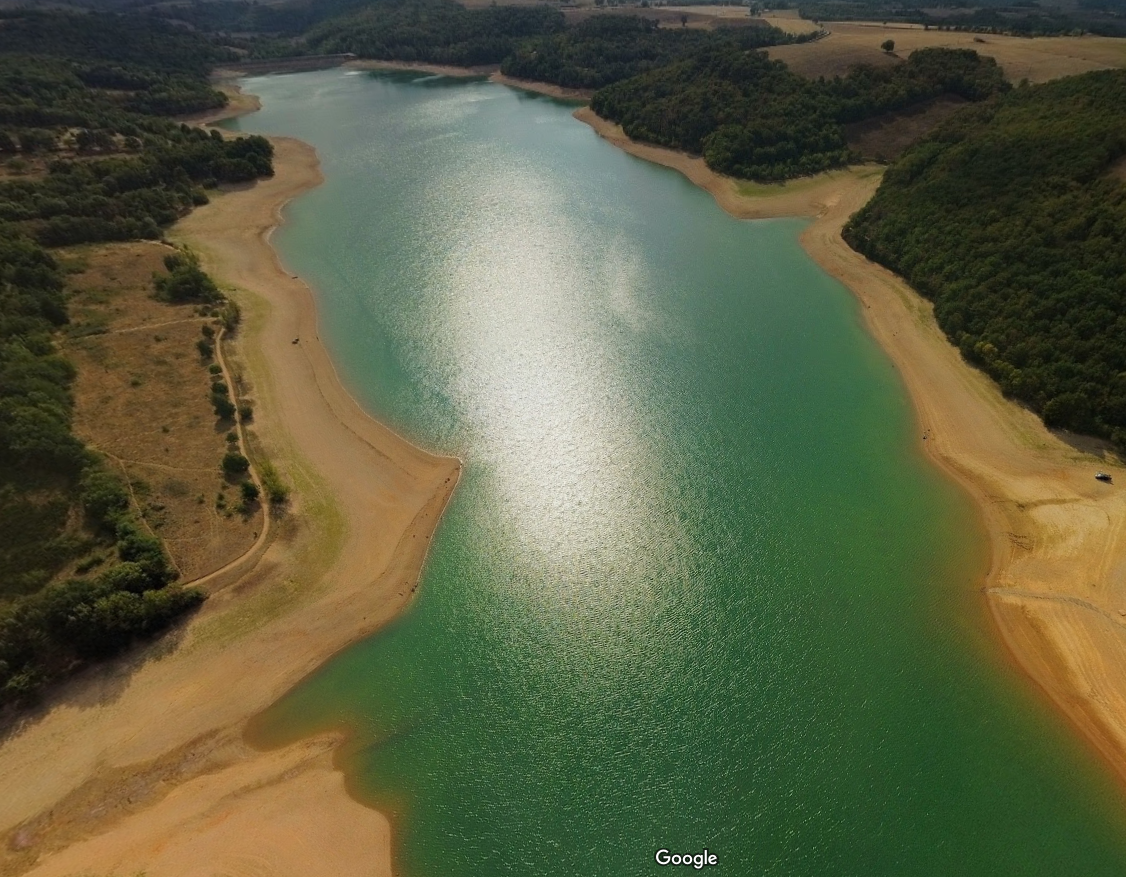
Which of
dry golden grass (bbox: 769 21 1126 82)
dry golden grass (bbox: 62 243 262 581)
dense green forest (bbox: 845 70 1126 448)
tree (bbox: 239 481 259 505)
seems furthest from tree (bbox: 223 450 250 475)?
dry golden grass (bbox: 769 21 1126 82)

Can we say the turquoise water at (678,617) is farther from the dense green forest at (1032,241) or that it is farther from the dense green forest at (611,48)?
the dense green forest at (611,48)

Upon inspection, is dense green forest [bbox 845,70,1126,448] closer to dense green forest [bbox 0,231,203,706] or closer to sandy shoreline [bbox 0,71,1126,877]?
sandy shoreline [bbox 0,71,1126,877]

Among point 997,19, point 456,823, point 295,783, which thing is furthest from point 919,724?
point 997,19

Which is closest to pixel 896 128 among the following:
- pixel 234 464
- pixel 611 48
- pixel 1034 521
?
pixel 611 48

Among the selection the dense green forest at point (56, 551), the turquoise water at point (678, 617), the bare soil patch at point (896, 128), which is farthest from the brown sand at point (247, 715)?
the bare soil patch at point (896, 128)

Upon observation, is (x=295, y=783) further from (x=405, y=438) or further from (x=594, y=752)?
(x=405, y=438)
